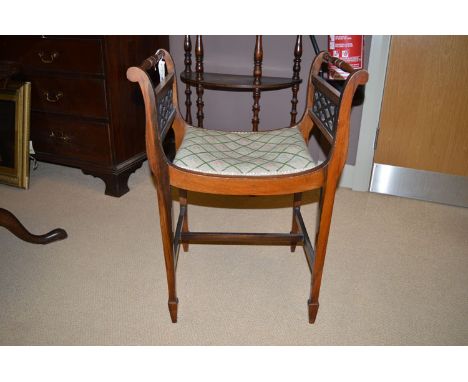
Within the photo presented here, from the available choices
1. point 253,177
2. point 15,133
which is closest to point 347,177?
point 253,177

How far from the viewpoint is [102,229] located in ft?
6.40

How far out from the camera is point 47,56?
2.07m

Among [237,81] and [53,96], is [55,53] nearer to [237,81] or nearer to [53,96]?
[53,96]

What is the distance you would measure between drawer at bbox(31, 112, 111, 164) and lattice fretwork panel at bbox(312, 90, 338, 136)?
3.85 ft

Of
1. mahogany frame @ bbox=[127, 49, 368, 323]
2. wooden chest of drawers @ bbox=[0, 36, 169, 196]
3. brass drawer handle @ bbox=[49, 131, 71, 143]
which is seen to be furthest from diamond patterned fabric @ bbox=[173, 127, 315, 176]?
brass drawer handle @ bbox=[49, 131, 71, 143]

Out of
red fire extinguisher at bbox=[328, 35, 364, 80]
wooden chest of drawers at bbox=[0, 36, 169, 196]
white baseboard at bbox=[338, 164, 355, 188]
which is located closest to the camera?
Answer: red fire extinguisher at bbox=[328, 35, 364, 80]

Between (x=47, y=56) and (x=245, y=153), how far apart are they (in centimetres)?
134

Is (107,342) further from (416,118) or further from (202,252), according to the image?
(416,118)

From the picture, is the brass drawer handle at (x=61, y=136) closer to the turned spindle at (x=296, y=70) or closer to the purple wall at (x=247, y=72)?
the purple wall at (x=247, y=72)

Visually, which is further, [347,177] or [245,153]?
[347,177]

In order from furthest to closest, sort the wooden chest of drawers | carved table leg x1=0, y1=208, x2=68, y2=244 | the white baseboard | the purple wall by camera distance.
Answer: the white baseboard
the purple wall
the wooden chest of drawers
carved table leg x1=0, y1=208, x2=68, y2=244

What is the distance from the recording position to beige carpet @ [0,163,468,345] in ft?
4.48

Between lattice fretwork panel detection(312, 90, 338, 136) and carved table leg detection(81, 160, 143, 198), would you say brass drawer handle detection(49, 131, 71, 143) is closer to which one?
carved table leg detection(81, 160, 143, 198)

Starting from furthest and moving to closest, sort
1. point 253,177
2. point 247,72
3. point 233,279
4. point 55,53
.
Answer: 1. point 247,72
2. point 55,53
3. point 233,279
4. point 253,177
